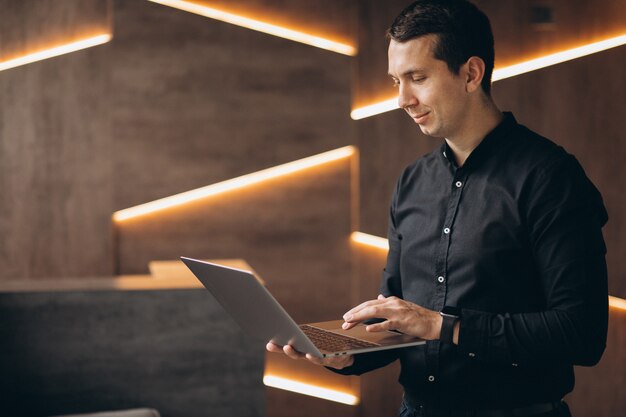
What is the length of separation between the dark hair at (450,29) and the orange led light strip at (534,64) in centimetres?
194

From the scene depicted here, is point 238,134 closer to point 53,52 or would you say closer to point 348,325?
point 53,52

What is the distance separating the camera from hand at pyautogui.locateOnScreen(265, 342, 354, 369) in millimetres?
1345

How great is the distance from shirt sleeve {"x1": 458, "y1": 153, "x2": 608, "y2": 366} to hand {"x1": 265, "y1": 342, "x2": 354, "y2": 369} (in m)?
0.26

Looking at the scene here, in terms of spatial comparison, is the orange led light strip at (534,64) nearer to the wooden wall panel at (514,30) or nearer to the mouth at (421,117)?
the wooden wall panel at (514,30)

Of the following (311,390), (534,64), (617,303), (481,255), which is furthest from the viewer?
(311,390)

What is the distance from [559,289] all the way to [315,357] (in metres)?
0.46

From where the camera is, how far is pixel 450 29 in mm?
1455

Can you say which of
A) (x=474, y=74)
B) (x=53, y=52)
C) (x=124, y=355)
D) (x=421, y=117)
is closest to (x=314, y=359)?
(x=421, y=117)

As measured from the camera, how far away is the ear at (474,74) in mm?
1480

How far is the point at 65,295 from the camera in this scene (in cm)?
259

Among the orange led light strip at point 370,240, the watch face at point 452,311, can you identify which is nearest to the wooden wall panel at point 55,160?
the orange led light strip at point 370,240

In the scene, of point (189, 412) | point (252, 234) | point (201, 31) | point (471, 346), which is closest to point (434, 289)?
point (471, 346)

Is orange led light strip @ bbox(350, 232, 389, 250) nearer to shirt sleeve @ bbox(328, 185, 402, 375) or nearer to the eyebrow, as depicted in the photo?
shirt sleeve @ bbox(328, 185, 402, 375)

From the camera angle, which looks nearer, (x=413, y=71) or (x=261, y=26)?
(x=413, y=71)
